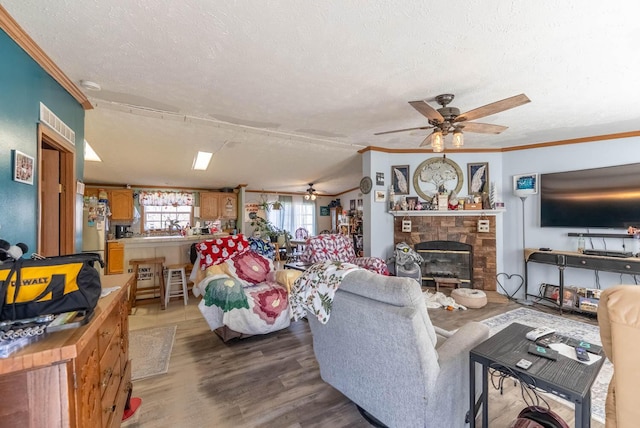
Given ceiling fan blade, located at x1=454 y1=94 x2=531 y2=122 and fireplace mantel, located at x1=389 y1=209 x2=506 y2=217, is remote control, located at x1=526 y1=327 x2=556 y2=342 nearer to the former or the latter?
ceiling fan blade, located at x1=454 y1=94 x2=531 y2=122

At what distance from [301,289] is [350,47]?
165 centimetres

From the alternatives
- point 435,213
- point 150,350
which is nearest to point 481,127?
point 435,213

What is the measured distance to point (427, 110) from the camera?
2326mm

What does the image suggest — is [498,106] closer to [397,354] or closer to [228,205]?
[397,354]

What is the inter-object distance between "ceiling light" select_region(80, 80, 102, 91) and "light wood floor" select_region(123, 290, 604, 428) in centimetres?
249

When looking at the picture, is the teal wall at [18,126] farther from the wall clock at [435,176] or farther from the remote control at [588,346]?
the wall clock at [435,176]

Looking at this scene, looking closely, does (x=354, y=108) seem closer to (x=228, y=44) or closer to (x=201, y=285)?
(x=228, y=44)

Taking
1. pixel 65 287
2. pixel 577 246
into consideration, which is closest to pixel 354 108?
pixel 65 287

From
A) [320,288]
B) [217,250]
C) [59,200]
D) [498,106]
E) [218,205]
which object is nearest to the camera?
[320,288]

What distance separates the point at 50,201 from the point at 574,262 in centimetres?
585

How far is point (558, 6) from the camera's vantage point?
4.83 ft

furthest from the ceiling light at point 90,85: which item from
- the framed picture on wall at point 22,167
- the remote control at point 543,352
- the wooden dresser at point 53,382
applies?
the remote control at point 543,352

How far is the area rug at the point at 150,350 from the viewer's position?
91.1 inches

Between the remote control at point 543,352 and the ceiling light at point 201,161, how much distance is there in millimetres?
4607
